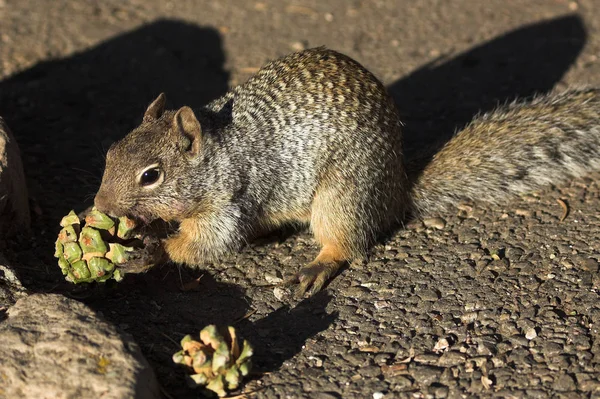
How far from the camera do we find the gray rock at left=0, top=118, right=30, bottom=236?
15.4ft

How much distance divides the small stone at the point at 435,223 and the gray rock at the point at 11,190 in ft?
7.94

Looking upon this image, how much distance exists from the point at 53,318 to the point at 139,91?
10.6 ft

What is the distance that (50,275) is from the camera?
15.3 feet

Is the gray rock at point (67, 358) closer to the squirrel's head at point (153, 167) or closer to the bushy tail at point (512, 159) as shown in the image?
the squirrel's head at point (153, 167)

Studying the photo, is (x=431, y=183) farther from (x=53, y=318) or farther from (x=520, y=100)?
(x=53, y=318)

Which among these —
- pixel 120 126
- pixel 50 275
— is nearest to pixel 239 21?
pixel 120 126

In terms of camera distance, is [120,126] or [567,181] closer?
[567,181]

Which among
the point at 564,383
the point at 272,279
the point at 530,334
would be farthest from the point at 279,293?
the point at 564,383

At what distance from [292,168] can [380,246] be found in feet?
2.43

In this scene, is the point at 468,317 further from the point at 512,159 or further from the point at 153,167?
the point at 153,167

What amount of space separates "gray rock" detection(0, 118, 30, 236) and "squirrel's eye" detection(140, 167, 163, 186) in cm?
89

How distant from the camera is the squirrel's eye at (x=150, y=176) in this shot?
434cm

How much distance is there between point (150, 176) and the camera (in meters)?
4.38

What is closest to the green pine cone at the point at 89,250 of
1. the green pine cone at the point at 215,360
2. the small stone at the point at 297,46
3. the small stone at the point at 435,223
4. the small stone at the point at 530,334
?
the green pine cone at the point at 215,360
